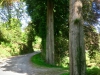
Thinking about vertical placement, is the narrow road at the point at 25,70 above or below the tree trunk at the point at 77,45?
below

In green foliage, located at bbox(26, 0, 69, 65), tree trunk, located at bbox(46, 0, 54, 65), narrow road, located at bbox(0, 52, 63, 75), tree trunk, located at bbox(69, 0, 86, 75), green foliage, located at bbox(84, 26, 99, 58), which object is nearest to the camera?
tree trunk, located at bbox(69, 0, 86, 75)

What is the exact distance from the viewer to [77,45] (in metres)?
8.91

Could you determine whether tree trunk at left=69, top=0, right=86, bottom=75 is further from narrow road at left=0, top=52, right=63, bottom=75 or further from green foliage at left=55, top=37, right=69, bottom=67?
green foliage at left=55, top=37, right=69, bottom=67

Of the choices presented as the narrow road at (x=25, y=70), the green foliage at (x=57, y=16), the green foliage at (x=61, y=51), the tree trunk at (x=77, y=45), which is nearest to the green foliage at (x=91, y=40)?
the green foliage at (x=57, y=16)

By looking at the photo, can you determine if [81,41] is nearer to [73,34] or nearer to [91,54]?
[73,34]

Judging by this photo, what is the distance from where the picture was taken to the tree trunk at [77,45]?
888 centimetres

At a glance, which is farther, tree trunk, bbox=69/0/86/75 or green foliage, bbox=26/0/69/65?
green foliage, bbox=26/0/69/65

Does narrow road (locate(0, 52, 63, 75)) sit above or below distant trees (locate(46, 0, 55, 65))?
below

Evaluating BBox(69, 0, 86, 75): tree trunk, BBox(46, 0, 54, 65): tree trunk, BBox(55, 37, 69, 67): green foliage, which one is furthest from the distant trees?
BBox(69, 0, 86, 75): tree trunk

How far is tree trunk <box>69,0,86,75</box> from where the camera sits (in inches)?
349

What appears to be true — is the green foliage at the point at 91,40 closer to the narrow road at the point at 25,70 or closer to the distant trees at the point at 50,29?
the distant trees at the point at 50,29

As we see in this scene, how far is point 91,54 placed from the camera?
20.9 m

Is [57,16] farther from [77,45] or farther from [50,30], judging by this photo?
[77,45]

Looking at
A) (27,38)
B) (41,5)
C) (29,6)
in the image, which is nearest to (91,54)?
(41,5)
